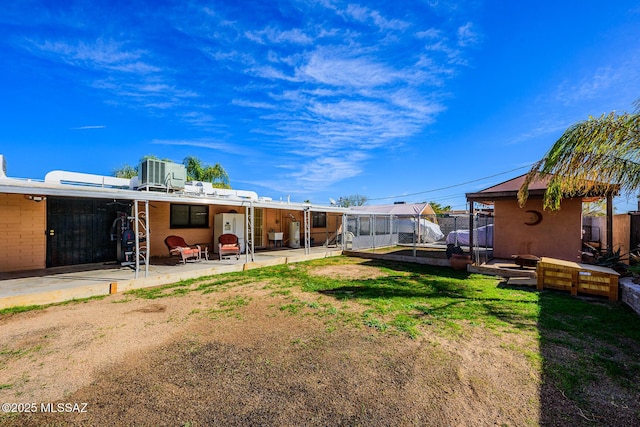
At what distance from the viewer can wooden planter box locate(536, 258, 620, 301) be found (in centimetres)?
635

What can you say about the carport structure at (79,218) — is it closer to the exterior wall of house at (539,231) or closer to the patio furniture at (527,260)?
the patio furniture at (527,260)

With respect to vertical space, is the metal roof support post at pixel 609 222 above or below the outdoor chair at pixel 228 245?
above

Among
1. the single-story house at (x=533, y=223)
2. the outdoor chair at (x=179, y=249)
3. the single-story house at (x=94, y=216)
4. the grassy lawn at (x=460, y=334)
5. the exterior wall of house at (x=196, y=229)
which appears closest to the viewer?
the grassy lawn at (x=460, y=334)

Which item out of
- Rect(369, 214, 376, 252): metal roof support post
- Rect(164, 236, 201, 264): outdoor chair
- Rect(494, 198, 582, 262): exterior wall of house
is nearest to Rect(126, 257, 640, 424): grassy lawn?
Rect(164, 236, 201, 264): outdoor chair

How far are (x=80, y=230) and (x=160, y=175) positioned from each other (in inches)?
117

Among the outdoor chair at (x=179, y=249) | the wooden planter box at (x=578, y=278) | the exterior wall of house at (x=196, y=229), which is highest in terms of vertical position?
the exterior wall of house at (x=196, y=229)

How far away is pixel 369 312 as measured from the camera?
17.9 feet

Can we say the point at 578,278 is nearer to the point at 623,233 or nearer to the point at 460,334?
the point at 460,334

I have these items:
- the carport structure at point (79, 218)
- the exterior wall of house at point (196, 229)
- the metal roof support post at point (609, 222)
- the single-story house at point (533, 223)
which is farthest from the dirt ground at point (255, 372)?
the single-story house at point (533, 223)

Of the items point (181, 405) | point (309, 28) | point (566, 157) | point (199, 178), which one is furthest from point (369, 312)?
point (199, 178)

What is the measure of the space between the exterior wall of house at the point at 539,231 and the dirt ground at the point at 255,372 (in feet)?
27.3

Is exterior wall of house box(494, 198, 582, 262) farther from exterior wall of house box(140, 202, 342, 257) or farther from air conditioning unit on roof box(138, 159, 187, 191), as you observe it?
air conditioning unit on roof box(138, 159, 187, 191)

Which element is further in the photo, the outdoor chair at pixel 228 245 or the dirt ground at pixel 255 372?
the outdoor chair at pixel 228 245

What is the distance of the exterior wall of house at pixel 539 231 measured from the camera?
399 inches
